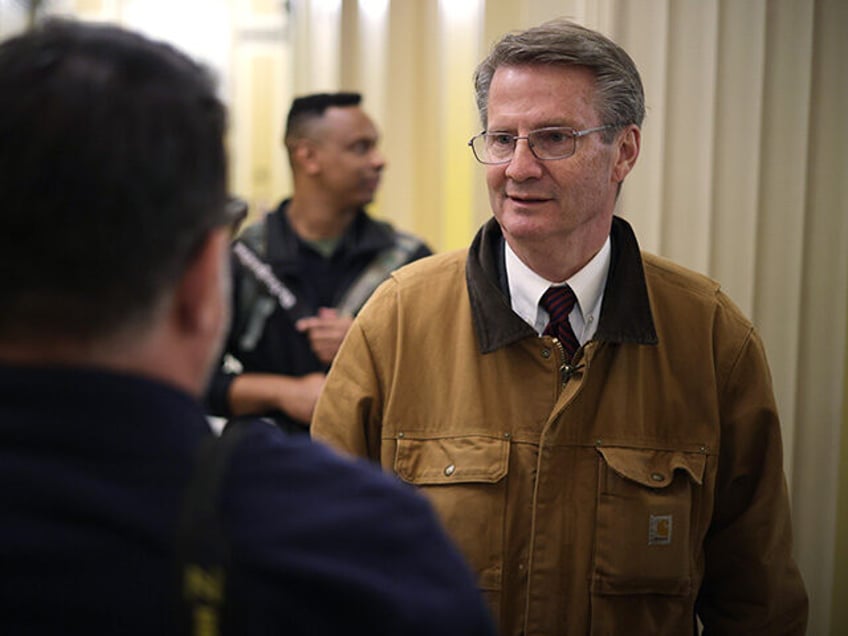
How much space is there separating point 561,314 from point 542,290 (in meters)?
0.06

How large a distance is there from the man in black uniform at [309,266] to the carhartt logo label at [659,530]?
4.30 ft

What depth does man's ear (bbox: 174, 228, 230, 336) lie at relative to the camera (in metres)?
0.83

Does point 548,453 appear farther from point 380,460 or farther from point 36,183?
point 36,183

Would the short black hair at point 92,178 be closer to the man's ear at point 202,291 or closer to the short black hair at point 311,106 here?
the man's ear at point 202,291

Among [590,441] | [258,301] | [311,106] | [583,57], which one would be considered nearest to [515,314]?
[590,441]

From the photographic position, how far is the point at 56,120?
0.74 meters

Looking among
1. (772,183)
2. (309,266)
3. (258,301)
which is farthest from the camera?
(309,266)

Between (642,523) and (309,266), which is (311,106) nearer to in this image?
(309,266)

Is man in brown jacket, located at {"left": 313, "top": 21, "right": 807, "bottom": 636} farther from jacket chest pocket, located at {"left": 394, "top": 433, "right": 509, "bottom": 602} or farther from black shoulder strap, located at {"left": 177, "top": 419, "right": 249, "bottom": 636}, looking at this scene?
black shoulder strap, located at {"left": 177, "top": 419, "right": 249, "bottom": 636}

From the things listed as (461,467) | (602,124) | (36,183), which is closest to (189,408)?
(36,183)

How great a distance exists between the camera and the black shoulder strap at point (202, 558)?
0.73 meters

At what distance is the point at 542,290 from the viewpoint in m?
1.87

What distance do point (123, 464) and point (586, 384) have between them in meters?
1.17

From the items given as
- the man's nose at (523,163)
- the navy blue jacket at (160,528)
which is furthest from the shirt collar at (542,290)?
the navy blue jacket at (160,528)
